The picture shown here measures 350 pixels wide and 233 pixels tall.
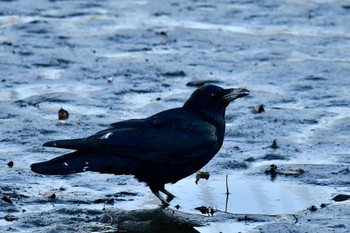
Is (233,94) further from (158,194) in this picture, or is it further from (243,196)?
(158,194)

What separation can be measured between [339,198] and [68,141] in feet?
6.04

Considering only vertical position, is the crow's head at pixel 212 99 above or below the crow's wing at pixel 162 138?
above

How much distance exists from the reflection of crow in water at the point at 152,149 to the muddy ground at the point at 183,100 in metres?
0.23

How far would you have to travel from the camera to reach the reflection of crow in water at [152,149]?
7.16 metres

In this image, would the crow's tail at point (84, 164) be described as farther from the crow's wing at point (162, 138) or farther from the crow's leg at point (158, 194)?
the crow's leg at point (158, 194)

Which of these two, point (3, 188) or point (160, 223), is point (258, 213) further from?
point (3, 188)

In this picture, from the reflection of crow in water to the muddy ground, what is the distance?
0.76 ft

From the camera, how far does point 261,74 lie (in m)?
10.9

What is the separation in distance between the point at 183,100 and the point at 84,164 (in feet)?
9.66

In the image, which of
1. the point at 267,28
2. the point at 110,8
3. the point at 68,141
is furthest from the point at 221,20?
the point at 68,141

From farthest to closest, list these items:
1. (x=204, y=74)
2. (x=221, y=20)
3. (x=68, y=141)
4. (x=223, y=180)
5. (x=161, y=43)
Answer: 1. (x=221, y=20)
2. (x=161, y=43)
3. (x=204, y=74)
4. (x=223, y=180)
5. (x=68, y=141)

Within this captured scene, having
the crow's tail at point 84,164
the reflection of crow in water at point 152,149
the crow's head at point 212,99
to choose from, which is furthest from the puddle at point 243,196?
the crow's head at point 212,99

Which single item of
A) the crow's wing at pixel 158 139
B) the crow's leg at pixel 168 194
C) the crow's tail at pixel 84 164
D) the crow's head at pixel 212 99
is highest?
the crow's head at pixel 212 99

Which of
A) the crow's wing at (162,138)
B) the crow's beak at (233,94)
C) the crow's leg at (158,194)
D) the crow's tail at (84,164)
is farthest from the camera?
the crow's beak at (233,94)
